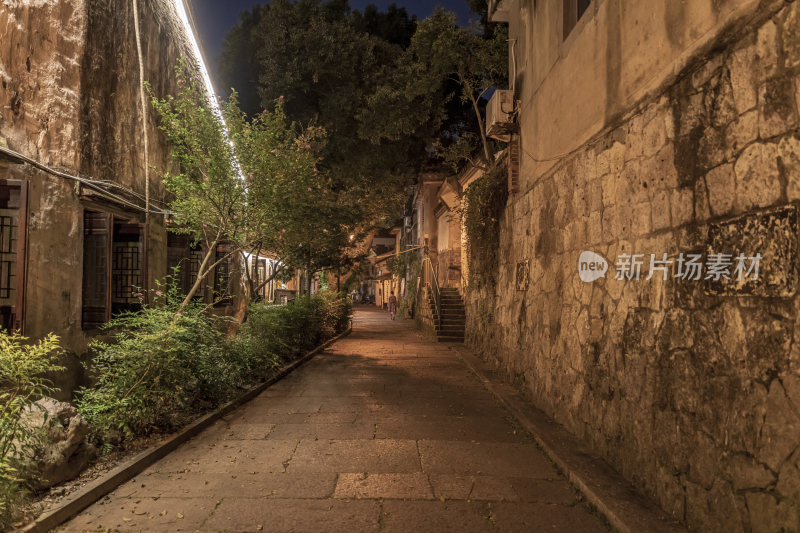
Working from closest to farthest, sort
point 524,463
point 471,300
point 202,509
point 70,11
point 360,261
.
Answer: point 202,509 < point 524,463 < point 70,11 < point 471,300 < point 360,261

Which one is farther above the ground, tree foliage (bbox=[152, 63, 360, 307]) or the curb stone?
tree foliage (bbox=[152, 63, 360, 307])

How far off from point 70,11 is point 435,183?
2172cm

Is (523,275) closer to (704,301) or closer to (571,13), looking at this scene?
(571,13)

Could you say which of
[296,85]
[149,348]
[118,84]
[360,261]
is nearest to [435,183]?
[360,261]

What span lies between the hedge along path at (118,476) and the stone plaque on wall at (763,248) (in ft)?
18.0

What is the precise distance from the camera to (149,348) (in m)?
6.22

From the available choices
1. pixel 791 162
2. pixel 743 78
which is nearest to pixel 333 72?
pixel 743 78

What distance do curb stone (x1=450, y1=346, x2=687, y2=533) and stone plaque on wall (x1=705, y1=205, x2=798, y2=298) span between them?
189 centimetres

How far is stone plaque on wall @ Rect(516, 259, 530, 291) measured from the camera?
8.81 meters

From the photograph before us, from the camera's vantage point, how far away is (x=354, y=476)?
203 inches

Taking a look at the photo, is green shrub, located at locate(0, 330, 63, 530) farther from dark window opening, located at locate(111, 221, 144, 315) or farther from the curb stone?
the curb stone

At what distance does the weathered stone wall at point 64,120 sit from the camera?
6.36 metres

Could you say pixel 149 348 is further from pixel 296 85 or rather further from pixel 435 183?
pixel 435 183

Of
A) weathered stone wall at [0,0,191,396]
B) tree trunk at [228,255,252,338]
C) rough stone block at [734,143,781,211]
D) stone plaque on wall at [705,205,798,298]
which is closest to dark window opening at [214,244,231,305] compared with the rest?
tree trunk at [228,255,252,338]
